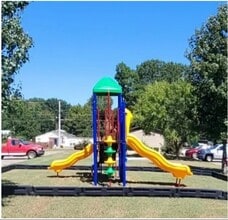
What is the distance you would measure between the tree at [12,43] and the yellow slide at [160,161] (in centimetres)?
814

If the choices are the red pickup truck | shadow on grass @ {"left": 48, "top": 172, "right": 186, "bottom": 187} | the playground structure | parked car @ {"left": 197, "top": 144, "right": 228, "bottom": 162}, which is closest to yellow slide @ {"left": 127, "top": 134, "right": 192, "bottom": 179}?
the playground structure

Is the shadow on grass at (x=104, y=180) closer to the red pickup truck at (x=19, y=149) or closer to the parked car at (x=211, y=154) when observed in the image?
the red pickup truck at (x=19, y=149)

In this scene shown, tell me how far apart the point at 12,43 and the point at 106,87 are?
7.70m

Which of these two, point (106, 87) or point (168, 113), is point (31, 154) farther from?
point (106, 87)

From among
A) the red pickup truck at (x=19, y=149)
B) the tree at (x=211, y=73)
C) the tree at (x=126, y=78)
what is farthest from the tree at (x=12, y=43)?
the tree at (x=126, y=78)

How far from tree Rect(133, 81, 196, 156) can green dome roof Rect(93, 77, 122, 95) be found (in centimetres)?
2418

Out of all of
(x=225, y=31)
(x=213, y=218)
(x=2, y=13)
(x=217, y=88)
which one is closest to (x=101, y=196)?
(x=213, y=218)

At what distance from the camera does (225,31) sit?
25.6 m

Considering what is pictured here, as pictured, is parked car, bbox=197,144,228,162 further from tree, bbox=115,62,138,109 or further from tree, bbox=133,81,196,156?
tree, bbox=115,62,138,109

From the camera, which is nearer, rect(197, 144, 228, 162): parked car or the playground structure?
the playground structure

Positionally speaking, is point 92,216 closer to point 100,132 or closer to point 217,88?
point 100,132

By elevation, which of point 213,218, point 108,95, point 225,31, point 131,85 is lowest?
point 213,218

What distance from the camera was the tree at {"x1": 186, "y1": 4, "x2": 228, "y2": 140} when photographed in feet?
80.2

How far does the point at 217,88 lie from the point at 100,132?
7.19 metres
